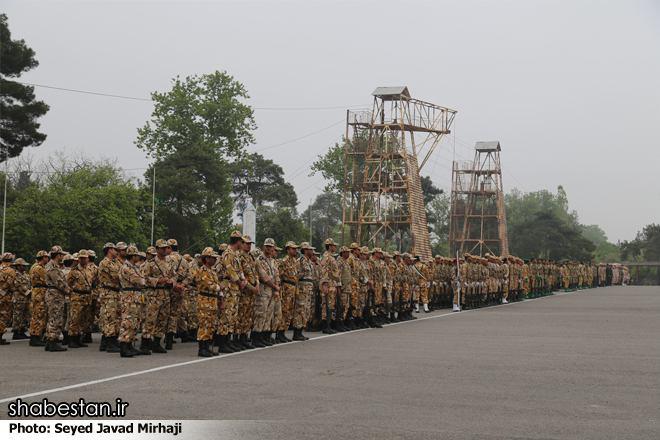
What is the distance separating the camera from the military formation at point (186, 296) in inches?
534

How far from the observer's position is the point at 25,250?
3972cm

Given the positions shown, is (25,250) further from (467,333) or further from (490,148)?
(490,148)

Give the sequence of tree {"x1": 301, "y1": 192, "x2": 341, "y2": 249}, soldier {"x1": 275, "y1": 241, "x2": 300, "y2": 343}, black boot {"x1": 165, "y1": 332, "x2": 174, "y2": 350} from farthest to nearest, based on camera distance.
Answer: tree {"x1": 301, "y1": 192, "x2": 341, "y2": 249}, soldier {"x1": 275, "y1": 241, "x2": 300, "y2": 343}, black boot {"x1": 165, "y1": 332, "x2": 174, "y2": 350}

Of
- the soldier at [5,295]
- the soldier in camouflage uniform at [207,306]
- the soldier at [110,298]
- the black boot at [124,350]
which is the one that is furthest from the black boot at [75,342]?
the soldier in camouflage uniform at [207,306]

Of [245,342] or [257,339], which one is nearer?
[245,342]

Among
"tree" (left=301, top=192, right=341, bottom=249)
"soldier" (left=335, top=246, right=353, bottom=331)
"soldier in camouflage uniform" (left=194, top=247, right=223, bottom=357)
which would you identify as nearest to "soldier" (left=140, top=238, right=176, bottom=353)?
"soldier in camouflage uniform" (left=194, top=247, right=223, bottom=357)

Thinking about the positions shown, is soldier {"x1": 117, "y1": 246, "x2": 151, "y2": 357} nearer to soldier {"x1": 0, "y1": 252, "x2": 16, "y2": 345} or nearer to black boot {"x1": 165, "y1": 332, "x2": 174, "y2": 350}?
black boot {"x1": 165, "y1": 332, "x2": 174, "y2": 350}

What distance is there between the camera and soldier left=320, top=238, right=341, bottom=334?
18.0 m

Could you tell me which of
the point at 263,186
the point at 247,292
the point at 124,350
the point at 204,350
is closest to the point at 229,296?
the point at 247,292

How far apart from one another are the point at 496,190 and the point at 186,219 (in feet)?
110

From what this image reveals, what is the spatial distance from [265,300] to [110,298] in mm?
2827

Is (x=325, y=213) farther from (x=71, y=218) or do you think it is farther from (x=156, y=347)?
(x=156, y=347)

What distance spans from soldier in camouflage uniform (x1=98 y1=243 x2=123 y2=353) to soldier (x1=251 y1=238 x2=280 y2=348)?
8.23 feet

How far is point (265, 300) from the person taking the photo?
15.0 metres
